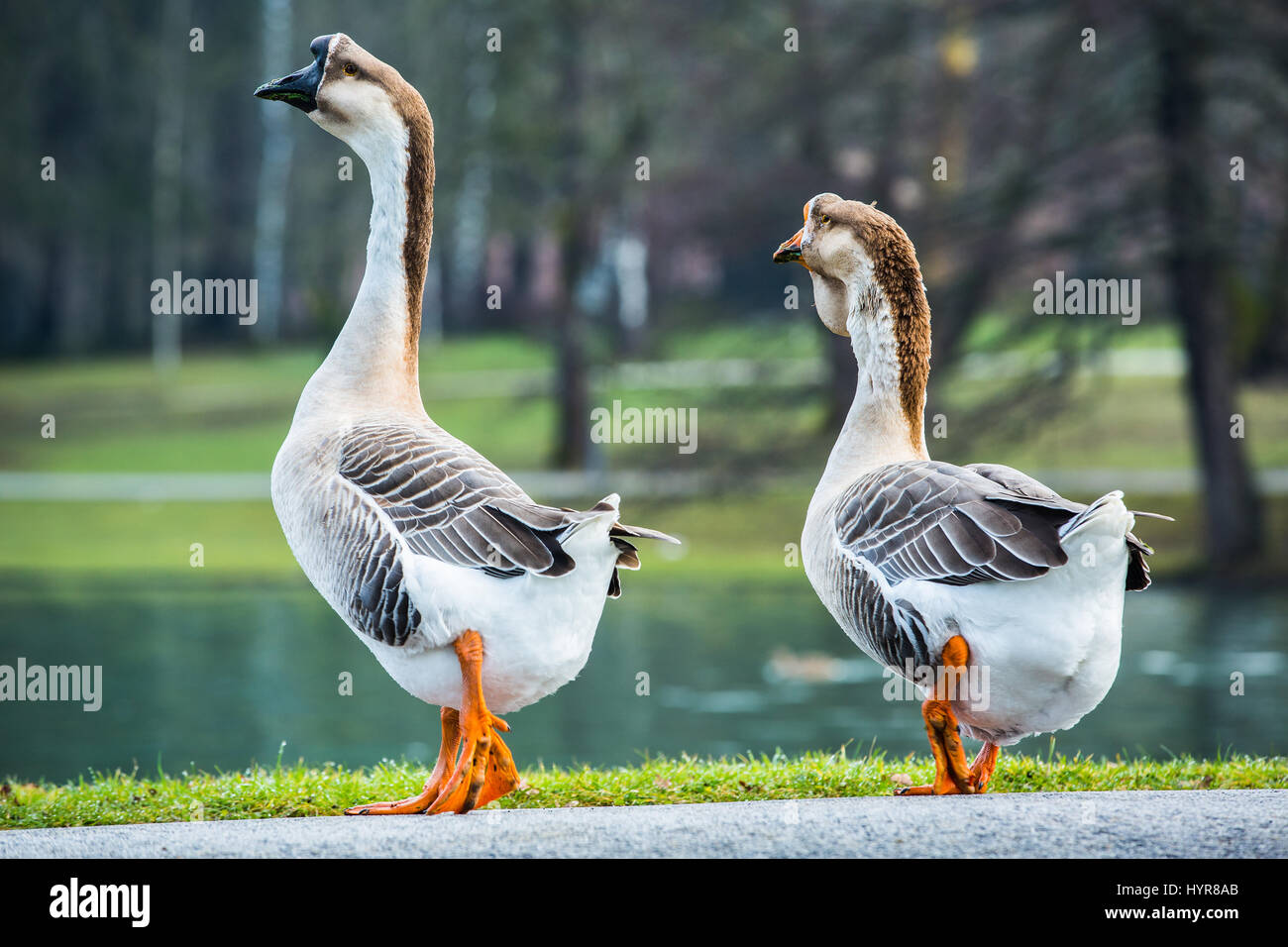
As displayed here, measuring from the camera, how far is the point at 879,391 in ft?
20.1

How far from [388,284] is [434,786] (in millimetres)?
2117

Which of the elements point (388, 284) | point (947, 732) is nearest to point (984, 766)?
point (947, 732)

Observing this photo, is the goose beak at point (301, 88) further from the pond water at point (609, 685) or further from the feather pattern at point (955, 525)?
the pond water at point (609, 685)

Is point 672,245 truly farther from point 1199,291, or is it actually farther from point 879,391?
point 879,391

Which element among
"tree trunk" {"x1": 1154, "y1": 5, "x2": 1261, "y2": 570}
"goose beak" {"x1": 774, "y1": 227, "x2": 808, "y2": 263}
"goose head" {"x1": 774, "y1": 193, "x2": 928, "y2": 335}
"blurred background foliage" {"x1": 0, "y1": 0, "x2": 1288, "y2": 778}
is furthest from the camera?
"blurred background foliage" {"x1": 0, "y1": 0, "x2": 1288, "y2": 778}

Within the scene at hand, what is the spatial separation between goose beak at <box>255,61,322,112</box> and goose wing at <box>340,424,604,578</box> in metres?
1.46

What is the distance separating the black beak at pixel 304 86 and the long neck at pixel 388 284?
10.5 inches

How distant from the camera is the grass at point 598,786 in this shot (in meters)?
6.01

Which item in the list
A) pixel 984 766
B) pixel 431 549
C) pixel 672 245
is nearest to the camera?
pixel 431 549

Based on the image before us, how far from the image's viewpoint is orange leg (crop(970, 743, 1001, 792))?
5.68m

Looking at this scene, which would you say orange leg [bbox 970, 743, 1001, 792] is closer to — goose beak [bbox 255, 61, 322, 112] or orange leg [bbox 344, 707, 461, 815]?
orange leg [bbox 344, 707, 461, 815]

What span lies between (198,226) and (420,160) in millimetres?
37736

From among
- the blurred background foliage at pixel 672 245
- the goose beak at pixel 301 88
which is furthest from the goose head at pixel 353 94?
the blurred background foliage at pixel 672 245

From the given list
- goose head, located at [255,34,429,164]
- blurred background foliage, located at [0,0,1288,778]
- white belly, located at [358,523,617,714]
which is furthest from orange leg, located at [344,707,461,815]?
blurred background foliage, located at [0,0,1288,778]
